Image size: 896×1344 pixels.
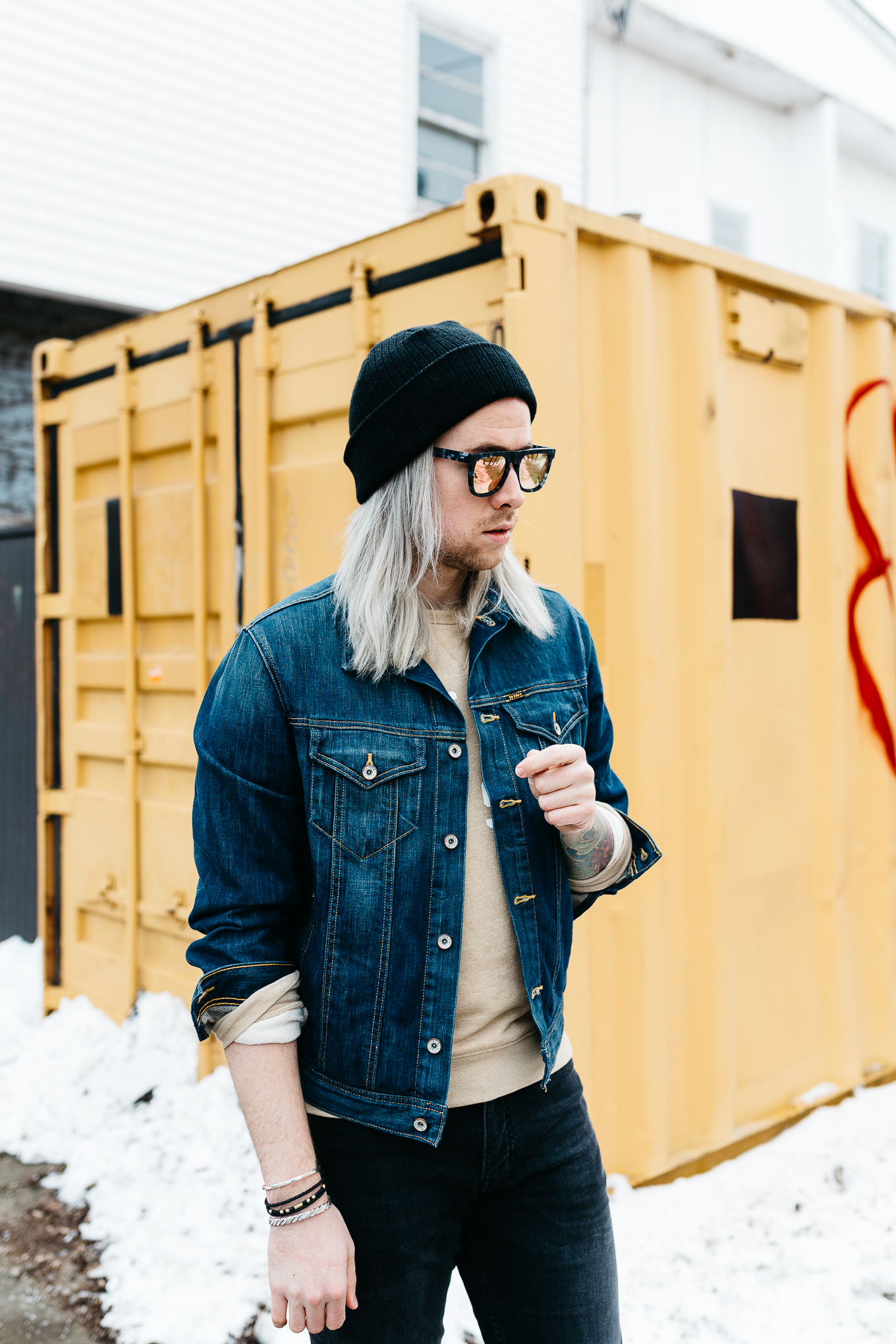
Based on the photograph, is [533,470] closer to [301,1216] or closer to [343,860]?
[343,860]

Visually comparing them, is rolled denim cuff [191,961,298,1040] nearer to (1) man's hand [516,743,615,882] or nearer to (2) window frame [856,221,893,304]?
(1) man's hand [516,743,615,882]

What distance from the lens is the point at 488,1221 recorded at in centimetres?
160

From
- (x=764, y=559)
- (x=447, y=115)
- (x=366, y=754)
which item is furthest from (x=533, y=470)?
(x=447, y=115)

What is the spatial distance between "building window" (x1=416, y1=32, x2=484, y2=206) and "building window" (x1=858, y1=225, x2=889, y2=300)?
21.9ft

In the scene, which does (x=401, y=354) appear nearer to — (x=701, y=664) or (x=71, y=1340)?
(x=701, y=664)

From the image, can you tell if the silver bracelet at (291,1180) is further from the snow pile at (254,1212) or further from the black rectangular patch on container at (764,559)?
the black rectangular patch on container at (764,559)

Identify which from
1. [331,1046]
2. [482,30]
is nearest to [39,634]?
[331,1046]

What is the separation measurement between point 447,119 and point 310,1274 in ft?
31.8

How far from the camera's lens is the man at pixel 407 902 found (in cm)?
143

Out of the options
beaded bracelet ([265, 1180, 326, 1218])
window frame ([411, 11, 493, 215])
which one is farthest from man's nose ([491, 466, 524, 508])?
window frame ([411, 11, 493, 215])

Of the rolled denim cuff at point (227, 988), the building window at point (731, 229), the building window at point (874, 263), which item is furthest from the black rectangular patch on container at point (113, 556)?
the building window at point (874, 263)

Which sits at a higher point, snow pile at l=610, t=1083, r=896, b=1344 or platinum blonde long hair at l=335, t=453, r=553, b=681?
platinum blonde long hair at l=335, t=453, r=553, b=681

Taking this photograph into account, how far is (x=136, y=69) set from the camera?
7590 millimetres

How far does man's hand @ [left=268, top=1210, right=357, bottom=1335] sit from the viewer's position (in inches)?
53.7
